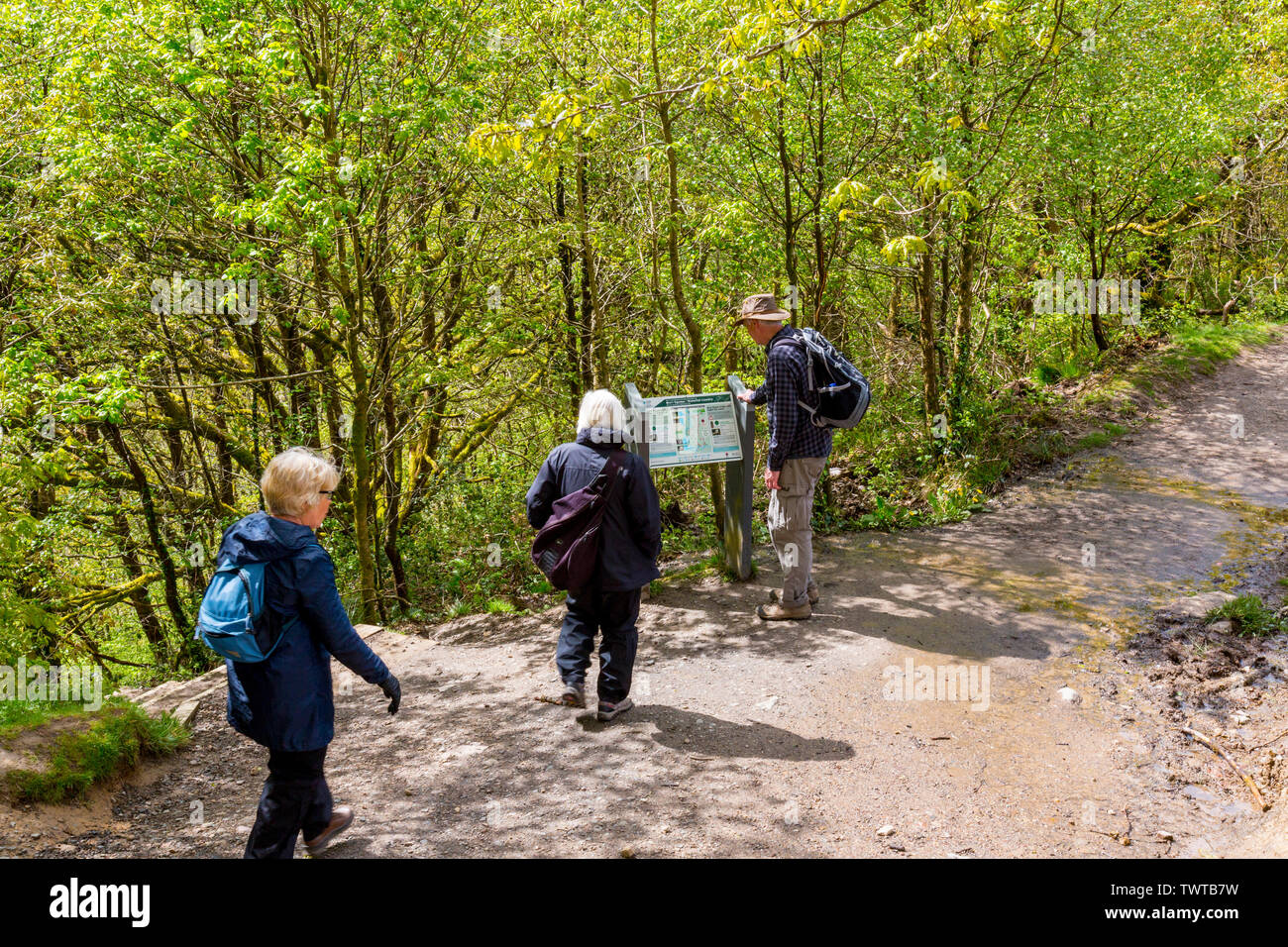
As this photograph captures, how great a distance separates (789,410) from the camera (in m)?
6.04

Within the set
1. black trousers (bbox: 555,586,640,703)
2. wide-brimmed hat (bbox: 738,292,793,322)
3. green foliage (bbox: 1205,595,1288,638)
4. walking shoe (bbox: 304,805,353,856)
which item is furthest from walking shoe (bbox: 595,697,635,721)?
green foliage (bbox: 1205,595,1288,638)

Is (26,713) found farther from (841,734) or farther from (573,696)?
(841,734)

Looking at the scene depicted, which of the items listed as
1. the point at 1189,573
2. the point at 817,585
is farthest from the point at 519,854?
the point at 1189,573

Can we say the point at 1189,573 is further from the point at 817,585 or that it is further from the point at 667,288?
the point at 667,288

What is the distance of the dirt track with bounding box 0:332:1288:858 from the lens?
4051 mm

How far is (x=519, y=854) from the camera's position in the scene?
12.9 feet

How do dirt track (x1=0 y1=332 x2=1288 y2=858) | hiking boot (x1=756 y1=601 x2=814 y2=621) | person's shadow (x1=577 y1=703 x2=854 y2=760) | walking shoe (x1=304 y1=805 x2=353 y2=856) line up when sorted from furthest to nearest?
hiking boot (x1=756 y1=601 x2=814 y2=621)
person's shadow (x1=577 y1=703 x2=854 y2=760)
dirt track (x1=0 y1=332 x2=1288 y2=858)
walking shoe (x1=304 y1=805 x2=353 y2=856)

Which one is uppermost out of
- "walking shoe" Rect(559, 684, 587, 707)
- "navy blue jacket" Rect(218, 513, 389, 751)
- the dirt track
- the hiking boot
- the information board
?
the information board

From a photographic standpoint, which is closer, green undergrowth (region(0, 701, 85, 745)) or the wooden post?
green undergrowth (region(0, 701, 85, 745))

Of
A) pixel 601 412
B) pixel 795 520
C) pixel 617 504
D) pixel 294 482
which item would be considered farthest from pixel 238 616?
pixel 795 520

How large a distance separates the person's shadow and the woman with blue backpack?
198 centimetres

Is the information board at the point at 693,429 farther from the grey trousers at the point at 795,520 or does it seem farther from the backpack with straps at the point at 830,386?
the backpack with straps at the point at 830,386

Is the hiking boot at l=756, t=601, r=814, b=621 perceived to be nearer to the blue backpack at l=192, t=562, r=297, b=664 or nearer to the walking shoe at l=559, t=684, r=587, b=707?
the walking shoe at l=559, t=684, r=587, b=707

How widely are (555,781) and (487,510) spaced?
299 inches
